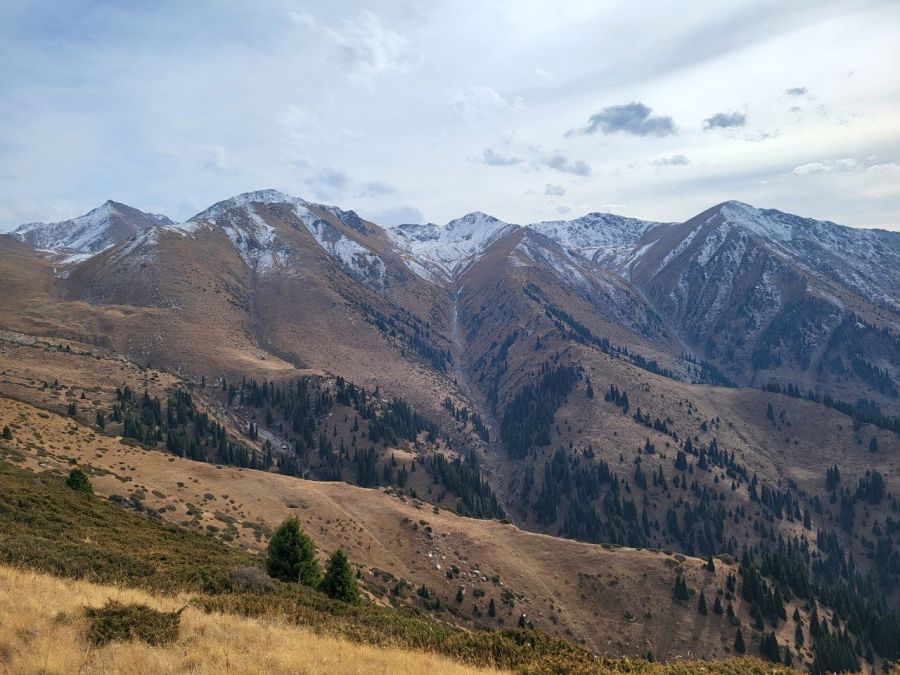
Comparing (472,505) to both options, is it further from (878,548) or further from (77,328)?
(77,328)

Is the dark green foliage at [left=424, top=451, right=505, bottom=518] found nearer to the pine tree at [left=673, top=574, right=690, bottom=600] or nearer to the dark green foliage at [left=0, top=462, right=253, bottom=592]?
the pine tree at [left=673, top=574, right=690, bottom=600]

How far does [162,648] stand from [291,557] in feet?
97.1

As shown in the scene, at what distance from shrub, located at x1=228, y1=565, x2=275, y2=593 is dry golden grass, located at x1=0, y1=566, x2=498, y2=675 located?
6.27 meters

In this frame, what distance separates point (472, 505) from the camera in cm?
15100

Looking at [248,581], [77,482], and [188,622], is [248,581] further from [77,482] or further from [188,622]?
[77,482]

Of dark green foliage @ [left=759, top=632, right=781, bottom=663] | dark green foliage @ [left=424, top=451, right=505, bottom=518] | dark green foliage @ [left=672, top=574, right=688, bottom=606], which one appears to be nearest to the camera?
dark green foliage @ [left=759, top=632, right=781, bottom=663]

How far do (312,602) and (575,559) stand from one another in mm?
73914

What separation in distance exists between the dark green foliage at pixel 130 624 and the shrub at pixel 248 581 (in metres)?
9.62

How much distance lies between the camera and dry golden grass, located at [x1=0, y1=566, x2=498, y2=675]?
1330 centimetres

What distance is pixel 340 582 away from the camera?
40.2m

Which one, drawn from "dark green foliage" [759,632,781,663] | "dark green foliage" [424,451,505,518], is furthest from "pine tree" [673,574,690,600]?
"dark green foliage" [424,451,505,518]

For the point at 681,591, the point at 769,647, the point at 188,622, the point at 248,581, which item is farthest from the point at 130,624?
the point at 769,647

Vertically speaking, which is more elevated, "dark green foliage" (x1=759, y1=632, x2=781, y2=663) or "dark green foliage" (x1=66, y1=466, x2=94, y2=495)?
"dark green foliage" (x1=66, y1=466, x2=94, y2=495)

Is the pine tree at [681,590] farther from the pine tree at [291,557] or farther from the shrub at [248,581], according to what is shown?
the shrub at [248,581]
